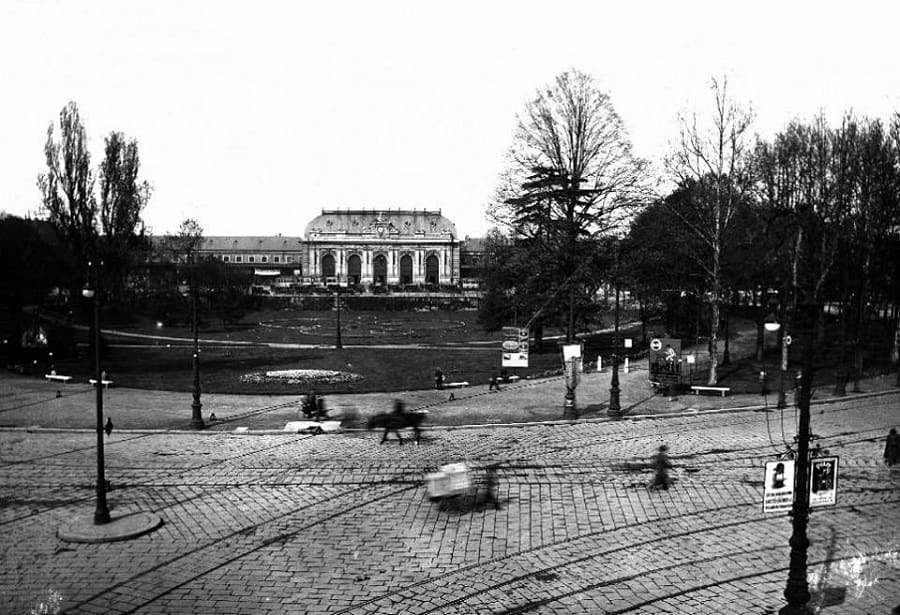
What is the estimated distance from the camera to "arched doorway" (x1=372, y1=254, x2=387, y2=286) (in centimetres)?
14362

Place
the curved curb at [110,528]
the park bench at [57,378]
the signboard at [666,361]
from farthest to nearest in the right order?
the park bench at [57,378] → the signboard at [666,361] → the curved curb at [110,528]

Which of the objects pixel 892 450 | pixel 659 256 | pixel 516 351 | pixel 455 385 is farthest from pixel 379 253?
pixel 892 450

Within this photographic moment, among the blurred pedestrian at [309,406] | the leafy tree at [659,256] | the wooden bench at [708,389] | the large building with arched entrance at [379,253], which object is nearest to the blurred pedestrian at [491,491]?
the blurred pedestrian at [309,406]

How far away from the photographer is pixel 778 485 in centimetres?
1073

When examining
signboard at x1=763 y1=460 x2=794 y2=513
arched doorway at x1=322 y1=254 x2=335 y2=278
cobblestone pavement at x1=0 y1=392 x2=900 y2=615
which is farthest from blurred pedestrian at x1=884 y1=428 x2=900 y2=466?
arched doorway at x1=322 y1=254 x2=335 y2=278

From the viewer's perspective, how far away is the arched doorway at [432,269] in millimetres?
144625

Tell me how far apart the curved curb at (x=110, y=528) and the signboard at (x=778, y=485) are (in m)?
11.2

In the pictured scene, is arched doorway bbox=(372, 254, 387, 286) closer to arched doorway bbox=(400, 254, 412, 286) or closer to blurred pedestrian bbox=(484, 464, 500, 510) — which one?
arched doorway bbox=(400, 254, 412, 286)

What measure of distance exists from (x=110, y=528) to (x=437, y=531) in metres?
6.39

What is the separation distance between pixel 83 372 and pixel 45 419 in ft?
48.1

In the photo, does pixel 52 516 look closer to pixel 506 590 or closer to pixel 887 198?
A: pixel 506 590

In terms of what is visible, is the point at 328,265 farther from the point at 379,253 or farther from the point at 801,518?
the point at 801,518

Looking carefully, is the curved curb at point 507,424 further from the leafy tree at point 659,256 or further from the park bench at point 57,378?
the park bench at point 57,378

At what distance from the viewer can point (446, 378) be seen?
37.5 meters
